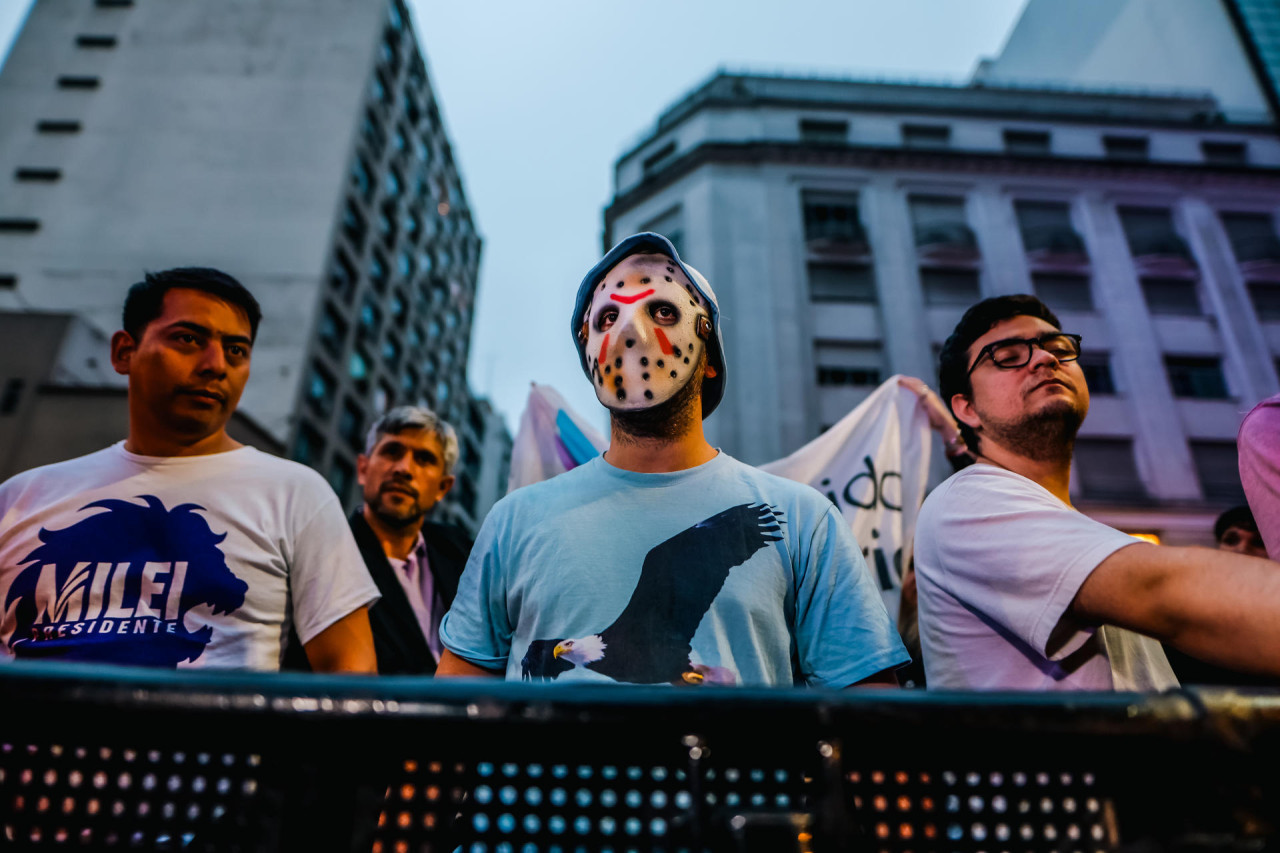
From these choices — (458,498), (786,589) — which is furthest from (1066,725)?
(458,498)

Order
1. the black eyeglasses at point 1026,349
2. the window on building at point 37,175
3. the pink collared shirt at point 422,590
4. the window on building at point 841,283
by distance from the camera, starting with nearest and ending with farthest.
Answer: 1. the black eyeglasses at point 1026,349
2. the pink collared shirt at point 422,590
3. the window on building at point 841,283
4. the window on building at point 37,175

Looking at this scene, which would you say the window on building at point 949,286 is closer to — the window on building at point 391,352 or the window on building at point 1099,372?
the window on building at point 1099,372

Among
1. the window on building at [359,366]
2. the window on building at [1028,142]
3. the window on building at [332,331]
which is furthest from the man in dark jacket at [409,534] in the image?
the window on building at [1028,142]

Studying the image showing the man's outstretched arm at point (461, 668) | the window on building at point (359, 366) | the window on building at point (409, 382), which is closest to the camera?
the man's outstretched arm at point (461, 668)

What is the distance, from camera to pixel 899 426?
15.1 feet

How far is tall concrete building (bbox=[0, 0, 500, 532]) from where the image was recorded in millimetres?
22375

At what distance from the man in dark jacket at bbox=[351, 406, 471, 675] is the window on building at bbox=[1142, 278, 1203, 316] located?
2268 centimetres

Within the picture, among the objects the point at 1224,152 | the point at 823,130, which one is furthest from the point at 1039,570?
the point at 1224,152

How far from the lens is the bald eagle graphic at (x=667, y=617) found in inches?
55.6

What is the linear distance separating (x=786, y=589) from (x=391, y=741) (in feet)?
3.67

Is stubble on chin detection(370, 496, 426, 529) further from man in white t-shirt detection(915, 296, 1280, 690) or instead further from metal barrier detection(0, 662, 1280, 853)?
metal barrier detection(0, 662, 1280, 853)

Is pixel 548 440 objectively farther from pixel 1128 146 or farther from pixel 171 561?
pixel 1128 146

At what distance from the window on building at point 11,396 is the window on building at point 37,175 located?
38.3ft

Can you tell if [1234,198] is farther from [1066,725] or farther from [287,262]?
[287,262]
